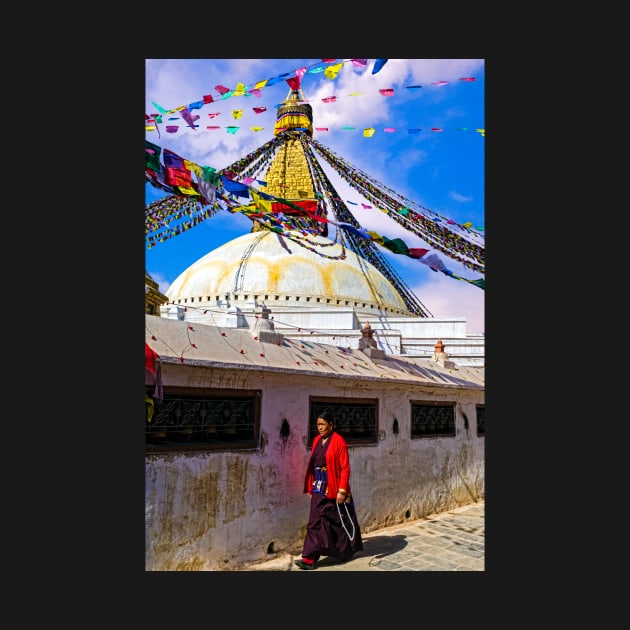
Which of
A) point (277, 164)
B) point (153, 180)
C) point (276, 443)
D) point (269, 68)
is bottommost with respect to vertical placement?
point (276, 443)

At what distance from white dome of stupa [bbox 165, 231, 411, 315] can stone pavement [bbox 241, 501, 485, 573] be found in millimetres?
9352

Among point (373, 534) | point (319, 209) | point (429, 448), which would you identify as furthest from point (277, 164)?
point (373, 534)

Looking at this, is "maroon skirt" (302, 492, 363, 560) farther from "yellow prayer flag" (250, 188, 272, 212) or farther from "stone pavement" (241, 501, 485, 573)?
"yellow prayer flag" (250, 188, 272, 212)

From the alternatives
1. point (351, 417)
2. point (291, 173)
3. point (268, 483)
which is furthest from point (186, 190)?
point (291, 173)

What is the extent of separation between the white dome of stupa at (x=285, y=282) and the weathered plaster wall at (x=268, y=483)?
905 centimetres

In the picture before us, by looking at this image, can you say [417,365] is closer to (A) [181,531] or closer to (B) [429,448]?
(B) [429,448]

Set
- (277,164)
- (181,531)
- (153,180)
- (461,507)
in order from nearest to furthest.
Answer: (181,531) < (153,180) < (461,507) < (277,164)

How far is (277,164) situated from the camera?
54.4ft

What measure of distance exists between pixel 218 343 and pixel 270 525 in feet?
5.06

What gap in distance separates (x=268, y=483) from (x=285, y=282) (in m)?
11.7

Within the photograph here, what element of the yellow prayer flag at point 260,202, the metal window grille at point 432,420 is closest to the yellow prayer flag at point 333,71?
the yellow prayer flag at point 260,202

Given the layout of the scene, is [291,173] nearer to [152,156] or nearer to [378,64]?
[378,64]

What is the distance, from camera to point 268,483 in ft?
14.5

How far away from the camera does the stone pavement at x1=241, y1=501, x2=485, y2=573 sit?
443 cm
